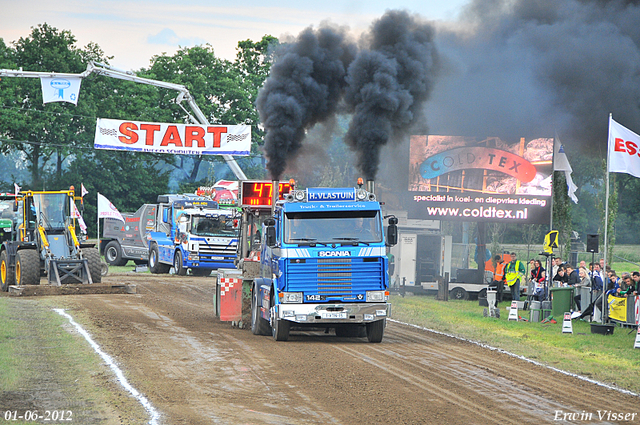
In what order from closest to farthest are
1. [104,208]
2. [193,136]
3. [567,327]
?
[567,327], [104,208], [193,136]

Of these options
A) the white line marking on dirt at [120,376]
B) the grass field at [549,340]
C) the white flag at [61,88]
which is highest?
the white flag at [61,88]

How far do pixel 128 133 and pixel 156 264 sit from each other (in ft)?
21.5

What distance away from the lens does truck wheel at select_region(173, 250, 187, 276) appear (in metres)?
34.7

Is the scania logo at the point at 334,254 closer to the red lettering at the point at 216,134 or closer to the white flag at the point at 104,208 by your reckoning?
the white flag at the point at 104,208

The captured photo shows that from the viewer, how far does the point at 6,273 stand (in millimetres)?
25000

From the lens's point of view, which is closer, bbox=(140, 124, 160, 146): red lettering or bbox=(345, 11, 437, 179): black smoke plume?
bbox=(345, 11, 437, 179): black smoke plume

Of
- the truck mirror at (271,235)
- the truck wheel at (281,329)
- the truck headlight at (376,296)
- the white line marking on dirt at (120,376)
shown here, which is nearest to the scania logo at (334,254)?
the truck headlight at (376,296)

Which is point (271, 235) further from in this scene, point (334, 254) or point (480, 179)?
point (480, 179)

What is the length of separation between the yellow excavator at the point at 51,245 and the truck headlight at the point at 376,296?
12.9 metres

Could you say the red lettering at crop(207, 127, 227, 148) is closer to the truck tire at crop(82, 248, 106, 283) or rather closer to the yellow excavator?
the yellow excavator

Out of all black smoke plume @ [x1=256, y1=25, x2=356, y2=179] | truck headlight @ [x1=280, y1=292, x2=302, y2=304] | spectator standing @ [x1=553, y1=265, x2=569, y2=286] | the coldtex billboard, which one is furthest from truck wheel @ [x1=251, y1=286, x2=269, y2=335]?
the coldtex billboard

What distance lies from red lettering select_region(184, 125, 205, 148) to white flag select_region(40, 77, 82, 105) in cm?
555

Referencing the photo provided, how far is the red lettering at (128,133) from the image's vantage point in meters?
37.5

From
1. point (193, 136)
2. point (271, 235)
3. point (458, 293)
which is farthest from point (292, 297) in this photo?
point (193, 136)
